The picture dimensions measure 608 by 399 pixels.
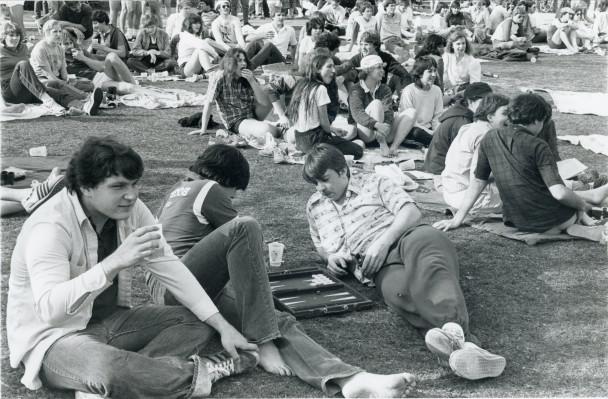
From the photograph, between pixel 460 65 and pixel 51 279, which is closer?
pixel 51 279

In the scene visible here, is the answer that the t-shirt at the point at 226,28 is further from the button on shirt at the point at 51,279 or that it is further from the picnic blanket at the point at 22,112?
the button on shirt at the point at 51,279

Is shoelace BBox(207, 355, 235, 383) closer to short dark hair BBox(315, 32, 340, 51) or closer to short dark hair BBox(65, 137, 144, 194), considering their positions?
short dark hair BBox(65, 137, 144, 194)

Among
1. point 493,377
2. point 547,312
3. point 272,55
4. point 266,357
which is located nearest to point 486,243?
point 547,312

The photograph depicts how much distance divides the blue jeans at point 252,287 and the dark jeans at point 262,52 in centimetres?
1150

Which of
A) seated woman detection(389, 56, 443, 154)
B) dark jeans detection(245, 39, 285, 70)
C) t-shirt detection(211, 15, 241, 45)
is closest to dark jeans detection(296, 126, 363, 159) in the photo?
seated woman detection(389, 56, 443, 154)

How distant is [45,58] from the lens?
429 inches

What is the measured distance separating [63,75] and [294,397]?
356 inches

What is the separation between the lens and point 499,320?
4.42 m

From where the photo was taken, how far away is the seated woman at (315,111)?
8.30 m

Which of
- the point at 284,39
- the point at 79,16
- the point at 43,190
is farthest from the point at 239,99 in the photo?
the point at 284,39

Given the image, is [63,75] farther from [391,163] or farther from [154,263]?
[154,263]

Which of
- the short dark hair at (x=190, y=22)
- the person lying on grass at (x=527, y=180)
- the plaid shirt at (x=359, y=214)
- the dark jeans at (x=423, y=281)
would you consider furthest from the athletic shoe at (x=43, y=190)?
the short dark hair at (x=190, y=22)

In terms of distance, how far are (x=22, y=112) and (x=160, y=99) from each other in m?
2.13

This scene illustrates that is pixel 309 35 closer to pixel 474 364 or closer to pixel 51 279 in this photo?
pixel 474 364
